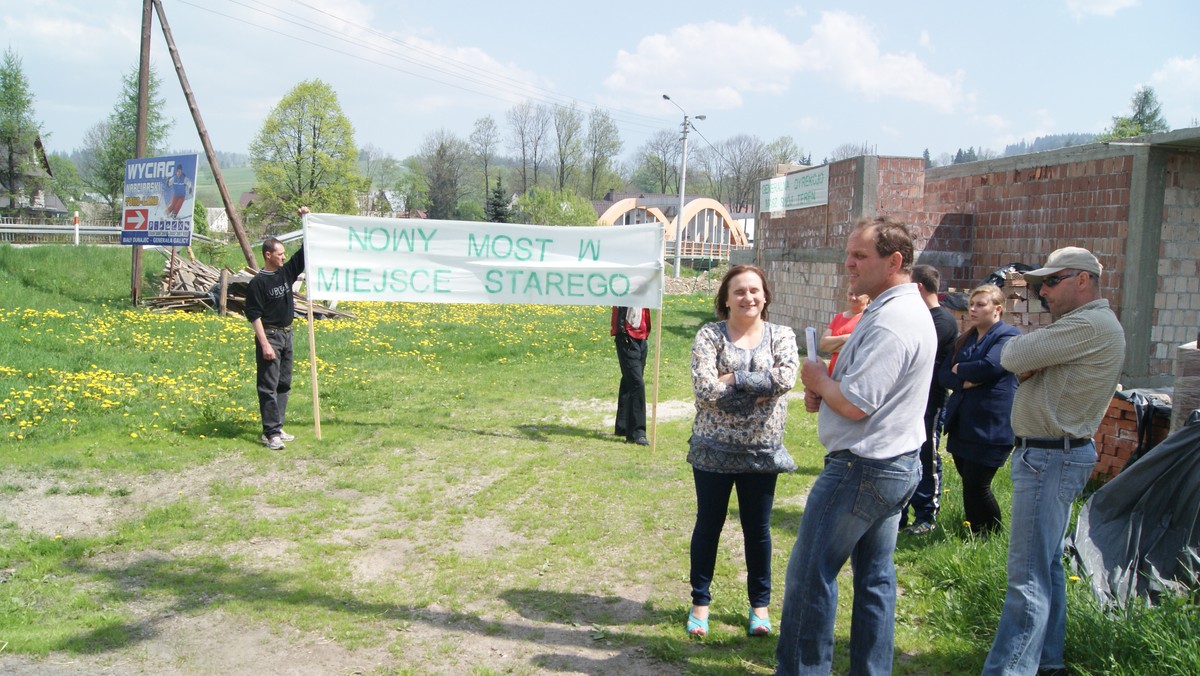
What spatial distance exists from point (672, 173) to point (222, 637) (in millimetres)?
89378

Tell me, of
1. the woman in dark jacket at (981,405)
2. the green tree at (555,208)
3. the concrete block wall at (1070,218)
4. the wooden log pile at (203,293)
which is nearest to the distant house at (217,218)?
the green tree at (555,208)

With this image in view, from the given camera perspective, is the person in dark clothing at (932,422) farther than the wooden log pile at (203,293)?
No

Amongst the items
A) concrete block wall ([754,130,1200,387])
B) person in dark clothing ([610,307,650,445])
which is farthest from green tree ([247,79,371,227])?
person in dark clothing ([610,307,650,445])

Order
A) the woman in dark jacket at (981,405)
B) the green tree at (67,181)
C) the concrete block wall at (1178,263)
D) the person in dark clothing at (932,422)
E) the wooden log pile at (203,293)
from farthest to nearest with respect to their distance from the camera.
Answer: the green tree at (67,181)
the wooden log pile at (203,293)
the concrete block wall at (1178,263)
the person in dark clothing at (932,422)
the woman in dark jacket at (981,405)

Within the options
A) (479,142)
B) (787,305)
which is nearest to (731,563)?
(787,305)

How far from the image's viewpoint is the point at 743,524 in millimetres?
4234

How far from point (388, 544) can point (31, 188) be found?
196 feet

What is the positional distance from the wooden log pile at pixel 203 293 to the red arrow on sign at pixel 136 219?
115 cm

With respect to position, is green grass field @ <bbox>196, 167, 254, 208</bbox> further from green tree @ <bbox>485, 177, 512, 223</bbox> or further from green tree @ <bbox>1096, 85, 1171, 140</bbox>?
green tree @ <bbox>1096, 85, 1171, 140</bbox>

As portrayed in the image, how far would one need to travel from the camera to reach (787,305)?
1781 centimetres

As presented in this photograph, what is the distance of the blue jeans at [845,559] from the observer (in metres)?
3.12

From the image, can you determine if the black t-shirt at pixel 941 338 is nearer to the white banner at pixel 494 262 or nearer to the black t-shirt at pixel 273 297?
the white banner at pixel 494 262

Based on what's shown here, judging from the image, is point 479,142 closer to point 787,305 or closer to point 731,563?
point 787,305

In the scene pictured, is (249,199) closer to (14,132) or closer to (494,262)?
(14,132)
